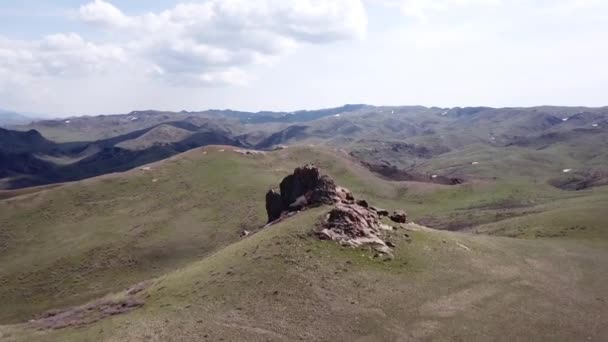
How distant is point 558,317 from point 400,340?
18356 millimetres

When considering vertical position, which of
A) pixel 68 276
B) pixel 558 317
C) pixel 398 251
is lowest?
pixel 68 276

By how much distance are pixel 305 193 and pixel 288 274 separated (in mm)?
26423

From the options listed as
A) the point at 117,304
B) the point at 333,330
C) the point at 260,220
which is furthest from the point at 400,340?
the point at 260,220

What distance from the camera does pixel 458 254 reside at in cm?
6719

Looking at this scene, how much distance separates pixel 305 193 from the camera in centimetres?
8156

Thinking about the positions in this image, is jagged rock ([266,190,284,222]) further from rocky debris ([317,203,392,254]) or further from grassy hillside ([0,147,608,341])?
rocky debris ([317,203,392,254])

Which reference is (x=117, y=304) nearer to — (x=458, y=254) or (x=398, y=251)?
(x=398, y=251)

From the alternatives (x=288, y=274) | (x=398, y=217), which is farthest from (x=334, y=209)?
(x=398, y=217)

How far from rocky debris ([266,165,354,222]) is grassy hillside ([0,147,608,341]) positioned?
5183 mm

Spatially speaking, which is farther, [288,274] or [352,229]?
[352,229]

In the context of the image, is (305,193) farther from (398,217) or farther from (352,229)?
(352,229)

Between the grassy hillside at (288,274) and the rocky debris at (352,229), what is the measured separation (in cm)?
189

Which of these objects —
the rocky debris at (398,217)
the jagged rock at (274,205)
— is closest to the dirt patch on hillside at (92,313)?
the jagged rock at (274,205)

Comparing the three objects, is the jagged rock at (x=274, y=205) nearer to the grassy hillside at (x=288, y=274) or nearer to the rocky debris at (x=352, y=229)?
the grassy hillside at (x=288, y=274)
